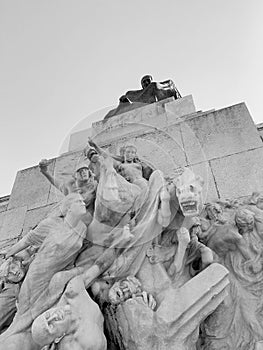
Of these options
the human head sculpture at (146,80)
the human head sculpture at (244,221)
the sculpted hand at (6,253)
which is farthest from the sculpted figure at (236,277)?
the human head sculpture at (146,80)

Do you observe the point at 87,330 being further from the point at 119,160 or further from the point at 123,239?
the point at 119,160

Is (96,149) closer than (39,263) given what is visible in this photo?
No

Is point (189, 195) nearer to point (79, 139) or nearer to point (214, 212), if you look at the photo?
point (214, 212)

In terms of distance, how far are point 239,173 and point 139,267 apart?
2367 millimetres

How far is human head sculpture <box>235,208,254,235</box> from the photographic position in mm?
3270

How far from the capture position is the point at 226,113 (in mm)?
5727

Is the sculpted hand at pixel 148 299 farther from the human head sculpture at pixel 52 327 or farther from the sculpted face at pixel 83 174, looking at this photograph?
the sculpted face at pixel 83 174

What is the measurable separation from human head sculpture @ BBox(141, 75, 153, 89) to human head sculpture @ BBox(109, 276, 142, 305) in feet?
22.1

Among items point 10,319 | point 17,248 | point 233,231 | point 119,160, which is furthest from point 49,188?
point 233,231

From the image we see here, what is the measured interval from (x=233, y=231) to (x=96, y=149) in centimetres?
213

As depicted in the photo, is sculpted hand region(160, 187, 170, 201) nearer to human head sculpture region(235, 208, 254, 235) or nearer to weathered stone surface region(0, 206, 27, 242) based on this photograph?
human head sculpture region(235, 208, 254, 235)

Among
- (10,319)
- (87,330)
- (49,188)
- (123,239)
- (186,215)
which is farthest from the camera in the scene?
(49,188)

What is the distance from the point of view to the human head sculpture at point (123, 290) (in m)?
2.78

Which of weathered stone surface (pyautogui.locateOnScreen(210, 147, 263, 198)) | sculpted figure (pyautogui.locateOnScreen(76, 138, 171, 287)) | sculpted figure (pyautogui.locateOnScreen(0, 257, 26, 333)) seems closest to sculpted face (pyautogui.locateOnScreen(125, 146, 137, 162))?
sculpted figure (pyautogui.locateOnScreen(76, 138, 171, 287))
